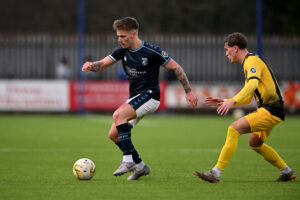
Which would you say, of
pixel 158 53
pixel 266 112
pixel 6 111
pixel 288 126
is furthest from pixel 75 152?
pixel 6 111

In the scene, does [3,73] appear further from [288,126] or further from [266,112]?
[266,112]

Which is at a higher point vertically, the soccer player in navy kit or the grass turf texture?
the soccer player in navy kit

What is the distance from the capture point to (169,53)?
2616 cm

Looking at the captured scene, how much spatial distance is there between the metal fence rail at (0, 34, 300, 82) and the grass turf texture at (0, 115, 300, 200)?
650 cm

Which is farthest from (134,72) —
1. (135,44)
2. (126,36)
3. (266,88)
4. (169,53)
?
(169,53)

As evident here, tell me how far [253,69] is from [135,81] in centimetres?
173

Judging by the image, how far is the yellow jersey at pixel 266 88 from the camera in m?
7.85

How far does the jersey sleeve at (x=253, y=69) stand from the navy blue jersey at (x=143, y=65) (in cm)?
122

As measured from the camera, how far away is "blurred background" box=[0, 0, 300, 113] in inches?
892

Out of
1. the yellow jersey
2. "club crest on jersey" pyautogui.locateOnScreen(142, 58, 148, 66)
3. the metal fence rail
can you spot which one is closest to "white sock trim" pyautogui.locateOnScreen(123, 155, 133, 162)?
"club crest on jersey" pyautogui.locateOnScreen(142, 58, 148, 66)

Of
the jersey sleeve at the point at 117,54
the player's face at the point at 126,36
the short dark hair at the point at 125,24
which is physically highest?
the short dark hair at the point at 125,24

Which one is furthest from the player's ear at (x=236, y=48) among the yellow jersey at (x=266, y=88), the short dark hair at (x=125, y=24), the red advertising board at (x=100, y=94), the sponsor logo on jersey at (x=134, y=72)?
the red advertising board at (x=100, y=94)

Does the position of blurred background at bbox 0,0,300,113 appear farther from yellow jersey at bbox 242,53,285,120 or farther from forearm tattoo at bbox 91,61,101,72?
yellow jersey at bbox 242,53,285,120

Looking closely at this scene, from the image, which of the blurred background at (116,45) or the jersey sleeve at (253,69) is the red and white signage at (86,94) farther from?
the jersey sleeve at (253,69)
